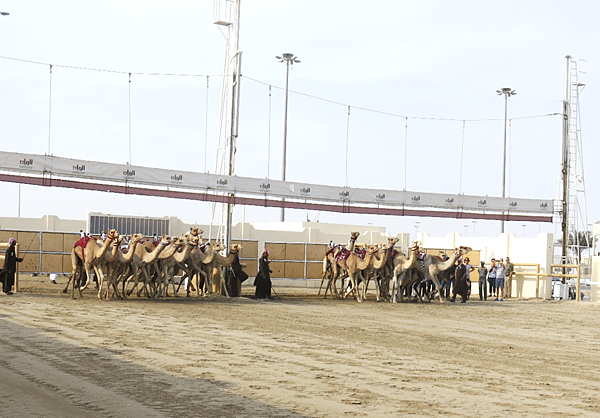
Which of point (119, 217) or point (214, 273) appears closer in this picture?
point (214, 273)

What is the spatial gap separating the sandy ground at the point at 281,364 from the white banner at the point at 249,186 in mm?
7550

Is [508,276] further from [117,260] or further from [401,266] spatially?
[117,260]

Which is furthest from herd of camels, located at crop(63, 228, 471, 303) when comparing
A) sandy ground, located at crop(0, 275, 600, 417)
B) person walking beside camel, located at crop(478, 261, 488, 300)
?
person walking beside camel, located at crop(478, 261, 488, 300)

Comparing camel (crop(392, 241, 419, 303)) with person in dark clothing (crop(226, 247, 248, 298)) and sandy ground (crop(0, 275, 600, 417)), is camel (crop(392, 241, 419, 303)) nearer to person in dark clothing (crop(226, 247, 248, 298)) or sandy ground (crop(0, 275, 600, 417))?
person in dark clothing (crop(226, 247, 248, 298))

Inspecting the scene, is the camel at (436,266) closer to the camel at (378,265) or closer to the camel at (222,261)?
the camel at (378,265)

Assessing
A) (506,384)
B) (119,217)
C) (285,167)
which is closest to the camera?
(506,384)

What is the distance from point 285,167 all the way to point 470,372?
45.9 meters

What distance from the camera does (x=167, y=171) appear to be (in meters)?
30.1

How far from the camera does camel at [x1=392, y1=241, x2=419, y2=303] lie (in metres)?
28.0

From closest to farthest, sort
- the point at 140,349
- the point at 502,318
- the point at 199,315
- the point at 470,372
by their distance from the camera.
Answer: the point at 470,372, the point at 140,349, the point at 199,315, the point at 502,318

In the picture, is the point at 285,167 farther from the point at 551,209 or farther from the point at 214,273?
the point at 214,273

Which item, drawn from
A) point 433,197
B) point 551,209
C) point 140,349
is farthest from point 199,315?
point 551,209

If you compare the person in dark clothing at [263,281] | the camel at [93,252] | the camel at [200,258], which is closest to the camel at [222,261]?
the camel at [200,258]

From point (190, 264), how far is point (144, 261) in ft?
7.03
